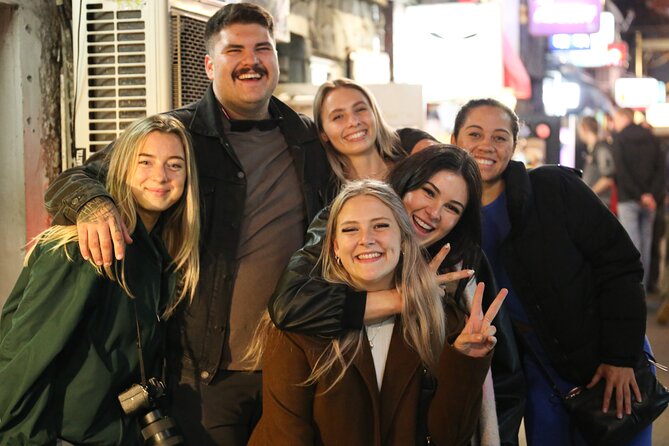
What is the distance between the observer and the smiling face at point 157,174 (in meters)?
3.43

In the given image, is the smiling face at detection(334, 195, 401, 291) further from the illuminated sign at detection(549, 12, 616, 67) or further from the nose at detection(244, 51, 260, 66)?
the illuminated sign at detection(549, 12, 616, 67)

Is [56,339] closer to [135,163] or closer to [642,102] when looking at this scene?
[135,163]

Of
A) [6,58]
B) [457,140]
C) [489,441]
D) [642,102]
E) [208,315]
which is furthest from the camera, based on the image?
[642,102]

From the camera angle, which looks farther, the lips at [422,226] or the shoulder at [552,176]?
the shoulder at [552,176]

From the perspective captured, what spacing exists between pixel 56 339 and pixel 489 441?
156 cm

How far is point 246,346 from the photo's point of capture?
3.69 meters

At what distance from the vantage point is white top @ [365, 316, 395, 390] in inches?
128

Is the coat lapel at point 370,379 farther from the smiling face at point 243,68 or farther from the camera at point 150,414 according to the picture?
the smiling face at point 243,68

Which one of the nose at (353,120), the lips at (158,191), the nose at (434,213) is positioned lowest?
the nose at (434,213)

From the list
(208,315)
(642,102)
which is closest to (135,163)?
(208,315)

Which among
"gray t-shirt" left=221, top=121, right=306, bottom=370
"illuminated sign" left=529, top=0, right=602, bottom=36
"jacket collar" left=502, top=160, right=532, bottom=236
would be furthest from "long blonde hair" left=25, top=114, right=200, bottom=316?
"illuminated sign" left=529, top=0, right=602, bottom=36

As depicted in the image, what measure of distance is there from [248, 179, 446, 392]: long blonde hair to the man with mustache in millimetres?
355

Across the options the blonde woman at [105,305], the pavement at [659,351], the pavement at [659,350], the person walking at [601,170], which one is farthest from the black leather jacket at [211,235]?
the person walking at [601,170]

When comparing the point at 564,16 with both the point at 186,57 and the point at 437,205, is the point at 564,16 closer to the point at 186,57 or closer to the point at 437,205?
the point at 186,57
